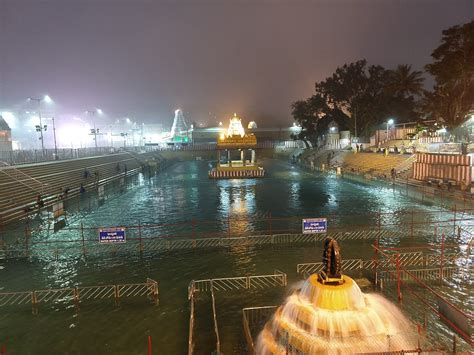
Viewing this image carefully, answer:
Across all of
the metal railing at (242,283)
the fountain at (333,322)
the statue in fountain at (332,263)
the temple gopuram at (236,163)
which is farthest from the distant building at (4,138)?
the statue in fountain at (332,263)

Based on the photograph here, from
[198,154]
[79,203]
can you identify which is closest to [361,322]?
[79,203]

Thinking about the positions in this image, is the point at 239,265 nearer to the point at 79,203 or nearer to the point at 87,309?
the point at 87,309

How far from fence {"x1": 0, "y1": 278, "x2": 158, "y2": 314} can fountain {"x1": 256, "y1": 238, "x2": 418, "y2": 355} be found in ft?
18.5

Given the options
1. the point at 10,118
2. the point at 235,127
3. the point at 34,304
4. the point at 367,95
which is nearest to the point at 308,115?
the point at 367,95

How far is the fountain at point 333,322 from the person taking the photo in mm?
7016

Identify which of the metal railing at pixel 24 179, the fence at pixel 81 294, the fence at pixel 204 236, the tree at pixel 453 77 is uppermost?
the tree at pixel 453 77

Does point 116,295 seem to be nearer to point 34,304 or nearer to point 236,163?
point 34,304

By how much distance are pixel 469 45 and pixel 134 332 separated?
4038 centimetres

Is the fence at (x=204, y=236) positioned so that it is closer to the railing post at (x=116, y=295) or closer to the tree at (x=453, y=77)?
the railing post at (x=116, y=295)

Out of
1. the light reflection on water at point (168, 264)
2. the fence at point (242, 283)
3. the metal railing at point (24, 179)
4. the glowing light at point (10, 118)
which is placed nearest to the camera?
the light reflection on water at point (168, 264)

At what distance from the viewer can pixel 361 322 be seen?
718 cm

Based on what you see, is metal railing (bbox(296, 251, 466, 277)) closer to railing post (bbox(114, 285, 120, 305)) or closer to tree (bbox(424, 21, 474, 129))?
railing post (bbox(114, 285, 120, 305))

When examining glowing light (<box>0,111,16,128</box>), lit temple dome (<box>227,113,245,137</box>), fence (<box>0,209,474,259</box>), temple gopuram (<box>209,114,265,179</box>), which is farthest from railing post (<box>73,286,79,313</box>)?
glowing light (<box>0,111,16,128</box>)

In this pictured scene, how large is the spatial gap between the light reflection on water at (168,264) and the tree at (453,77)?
15.3 m
